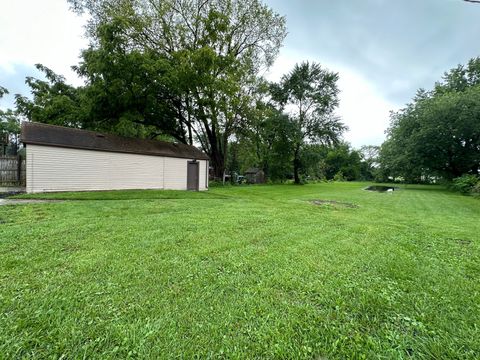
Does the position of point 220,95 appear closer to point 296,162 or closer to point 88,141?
point 88,141

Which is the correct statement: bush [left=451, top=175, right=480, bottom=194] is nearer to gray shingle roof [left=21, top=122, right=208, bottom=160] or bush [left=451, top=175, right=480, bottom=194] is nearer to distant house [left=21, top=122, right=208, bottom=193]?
distant house [left=21, top=122, right=208, bottom=193]

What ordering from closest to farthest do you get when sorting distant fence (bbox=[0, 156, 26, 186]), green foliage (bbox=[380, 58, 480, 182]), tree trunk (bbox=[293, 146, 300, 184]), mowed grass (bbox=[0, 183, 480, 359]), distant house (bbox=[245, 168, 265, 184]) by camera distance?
mowed grass (bbox=[0, 183, 480, 359]) < distant fence (bbox=[0, 156, 26, 186]) < green foliage (bbox=[380, 58, 480, 182]) < tree trunk (bbox=[293, 146, 300, 184]) < distant house (bbox=[245, 168, 265, 184])

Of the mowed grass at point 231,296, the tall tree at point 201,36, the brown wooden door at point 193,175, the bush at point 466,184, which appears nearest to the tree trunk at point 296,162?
the tall tree at point 201,36

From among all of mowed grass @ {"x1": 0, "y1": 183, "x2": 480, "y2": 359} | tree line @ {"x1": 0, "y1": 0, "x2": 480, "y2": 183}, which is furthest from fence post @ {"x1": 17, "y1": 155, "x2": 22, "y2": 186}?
mowed grass @ {"x1": 0, "y1": 183, "x2": 480, "y2": 359}

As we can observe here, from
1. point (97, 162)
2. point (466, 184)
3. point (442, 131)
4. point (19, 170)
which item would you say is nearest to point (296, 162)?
point (442, 131)

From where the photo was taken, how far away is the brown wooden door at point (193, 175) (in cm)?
1430

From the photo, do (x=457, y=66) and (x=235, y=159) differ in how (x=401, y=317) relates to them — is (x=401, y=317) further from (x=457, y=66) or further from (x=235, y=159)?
(x=457, y=66)

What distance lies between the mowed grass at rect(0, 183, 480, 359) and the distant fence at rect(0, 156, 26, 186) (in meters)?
10.4

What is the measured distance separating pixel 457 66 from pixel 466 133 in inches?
452

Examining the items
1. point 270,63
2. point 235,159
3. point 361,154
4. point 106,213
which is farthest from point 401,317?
point 361,154

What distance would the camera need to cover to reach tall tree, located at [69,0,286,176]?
1326 centimetres

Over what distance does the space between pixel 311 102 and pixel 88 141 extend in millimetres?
20755

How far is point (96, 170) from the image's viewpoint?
1055 cm

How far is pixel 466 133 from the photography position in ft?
61.2
